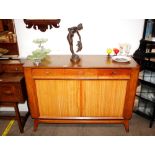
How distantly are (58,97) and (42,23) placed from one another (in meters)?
1.07

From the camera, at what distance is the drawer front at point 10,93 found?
2084 millimetres

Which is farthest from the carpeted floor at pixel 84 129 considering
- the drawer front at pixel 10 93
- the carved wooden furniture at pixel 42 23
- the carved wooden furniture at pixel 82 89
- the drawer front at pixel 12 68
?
the carved wooden furniture at pixel 42 23

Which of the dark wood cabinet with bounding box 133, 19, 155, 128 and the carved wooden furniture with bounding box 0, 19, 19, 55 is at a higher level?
the carved wooden furniture with bounding box 0, 19, 19, 55

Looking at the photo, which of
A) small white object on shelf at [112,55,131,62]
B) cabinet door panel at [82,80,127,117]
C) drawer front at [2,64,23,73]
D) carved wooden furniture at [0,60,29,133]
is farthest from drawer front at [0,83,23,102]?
small white object on shelf at [112,55,131,62]

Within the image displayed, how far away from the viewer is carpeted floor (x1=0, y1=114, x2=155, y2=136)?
233 cm

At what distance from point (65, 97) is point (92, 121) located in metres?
0.54

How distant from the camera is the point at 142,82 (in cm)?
241

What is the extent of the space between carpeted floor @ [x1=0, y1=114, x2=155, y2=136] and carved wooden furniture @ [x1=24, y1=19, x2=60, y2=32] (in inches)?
58.5

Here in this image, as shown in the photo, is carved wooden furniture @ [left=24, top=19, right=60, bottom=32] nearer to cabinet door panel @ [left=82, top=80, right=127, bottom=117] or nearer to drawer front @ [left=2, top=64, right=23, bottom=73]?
drawer front @ [left=2, top=64, right=23, bottom=73]

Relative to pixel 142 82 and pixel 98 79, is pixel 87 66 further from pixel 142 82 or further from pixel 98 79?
pixel 142 82

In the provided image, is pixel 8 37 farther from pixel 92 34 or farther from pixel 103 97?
pixel 103 97

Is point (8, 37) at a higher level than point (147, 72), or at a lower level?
higher

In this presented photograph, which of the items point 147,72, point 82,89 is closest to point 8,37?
point 82,89

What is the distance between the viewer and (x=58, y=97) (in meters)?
2.15
